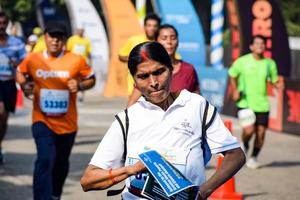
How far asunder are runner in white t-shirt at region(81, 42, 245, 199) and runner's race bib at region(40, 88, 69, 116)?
3977 mm

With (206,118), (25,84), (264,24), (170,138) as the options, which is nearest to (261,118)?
(25,84)

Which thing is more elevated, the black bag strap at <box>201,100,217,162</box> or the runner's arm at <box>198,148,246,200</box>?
the black bag strap at <box>201,100,217,162</box>

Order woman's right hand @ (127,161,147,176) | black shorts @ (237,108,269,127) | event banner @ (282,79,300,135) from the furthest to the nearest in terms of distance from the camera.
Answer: event banner @ (282,79,300,135)
black shorts @ (237,108,269,127)
woman's right hand @ (127,161,147,176)

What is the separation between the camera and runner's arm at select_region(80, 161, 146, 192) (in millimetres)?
3520

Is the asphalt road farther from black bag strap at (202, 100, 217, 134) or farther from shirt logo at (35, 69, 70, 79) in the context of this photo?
black bag strap at (202, 100, 217, 134)

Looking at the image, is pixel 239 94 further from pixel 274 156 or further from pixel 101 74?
pixel 101 74

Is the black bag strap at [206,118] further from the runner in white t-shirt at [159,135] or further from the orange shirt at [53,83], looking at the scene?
the orange shirt at [53,83]

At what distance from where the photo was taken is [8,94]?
1084 cm

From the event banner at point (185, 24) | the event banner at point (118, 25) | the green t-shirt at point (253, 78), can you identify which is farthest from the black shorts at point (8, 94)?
the event banner at point (118, 25)

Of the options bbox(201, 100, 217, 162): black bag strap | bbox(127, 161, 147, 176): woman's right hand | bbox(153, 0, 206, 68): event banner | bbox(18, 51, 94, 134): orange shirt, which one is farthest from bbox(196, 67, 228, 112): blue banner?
bbox(127, 161, 147, 176): woman's right hand

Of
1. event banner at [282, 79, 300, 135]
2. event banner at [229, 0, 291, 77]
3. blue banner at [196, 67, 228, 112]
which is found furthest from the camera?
blue banner at [196, 67, 228, 112]

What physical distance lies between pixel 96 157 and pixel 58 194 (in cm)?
412

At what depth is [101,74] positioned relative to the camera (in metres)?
25.3

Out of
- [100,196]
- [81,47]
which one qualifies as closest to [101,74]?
[81,47]
